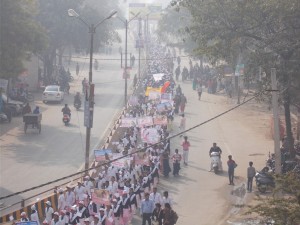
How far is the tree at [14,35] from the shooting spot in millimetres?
31344

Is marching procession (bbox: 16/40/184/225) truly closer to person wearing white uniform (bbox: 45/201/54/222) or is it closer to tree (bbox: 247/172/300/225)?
person wearing white uniform (bbox: 45/201/54/222)

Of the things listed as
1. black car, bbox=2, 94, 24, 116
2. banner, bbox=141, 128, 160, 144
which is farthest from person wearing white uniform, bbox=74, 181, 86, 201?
black car, bbox=2, 94, 24, 116

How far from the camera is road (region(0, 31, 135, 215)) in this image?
22281mm

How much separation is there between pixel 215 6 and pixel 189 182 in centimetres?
756

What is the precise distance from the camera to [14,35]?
32000 mm

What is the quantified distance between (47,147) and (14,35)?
7.61 metres

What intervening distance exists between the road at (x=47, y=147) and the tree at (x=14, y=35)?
134 inches

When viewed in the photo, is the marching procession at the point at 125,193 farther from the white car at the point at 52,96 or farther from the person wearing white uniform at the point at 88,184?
the white car at the point at 52,96

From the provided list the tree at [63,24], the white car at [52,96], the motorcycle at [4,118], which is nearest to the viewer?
the motorcycle at [4,118]

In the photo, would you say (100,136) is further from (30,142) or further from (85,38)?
(85,38)

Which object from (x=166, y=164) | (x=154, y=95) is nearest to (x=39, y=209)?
(x=166, y=164)

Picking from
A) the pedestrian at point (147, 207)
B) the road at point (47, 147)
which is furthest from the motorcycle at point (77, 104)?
the pedestrian at point (147, 207)

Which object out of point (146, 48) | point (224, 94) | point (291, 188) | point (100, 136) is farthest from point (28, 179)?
point (146, 48)

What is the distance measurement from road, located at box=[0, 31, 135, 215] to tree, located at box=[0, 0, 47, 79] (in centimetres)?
339
